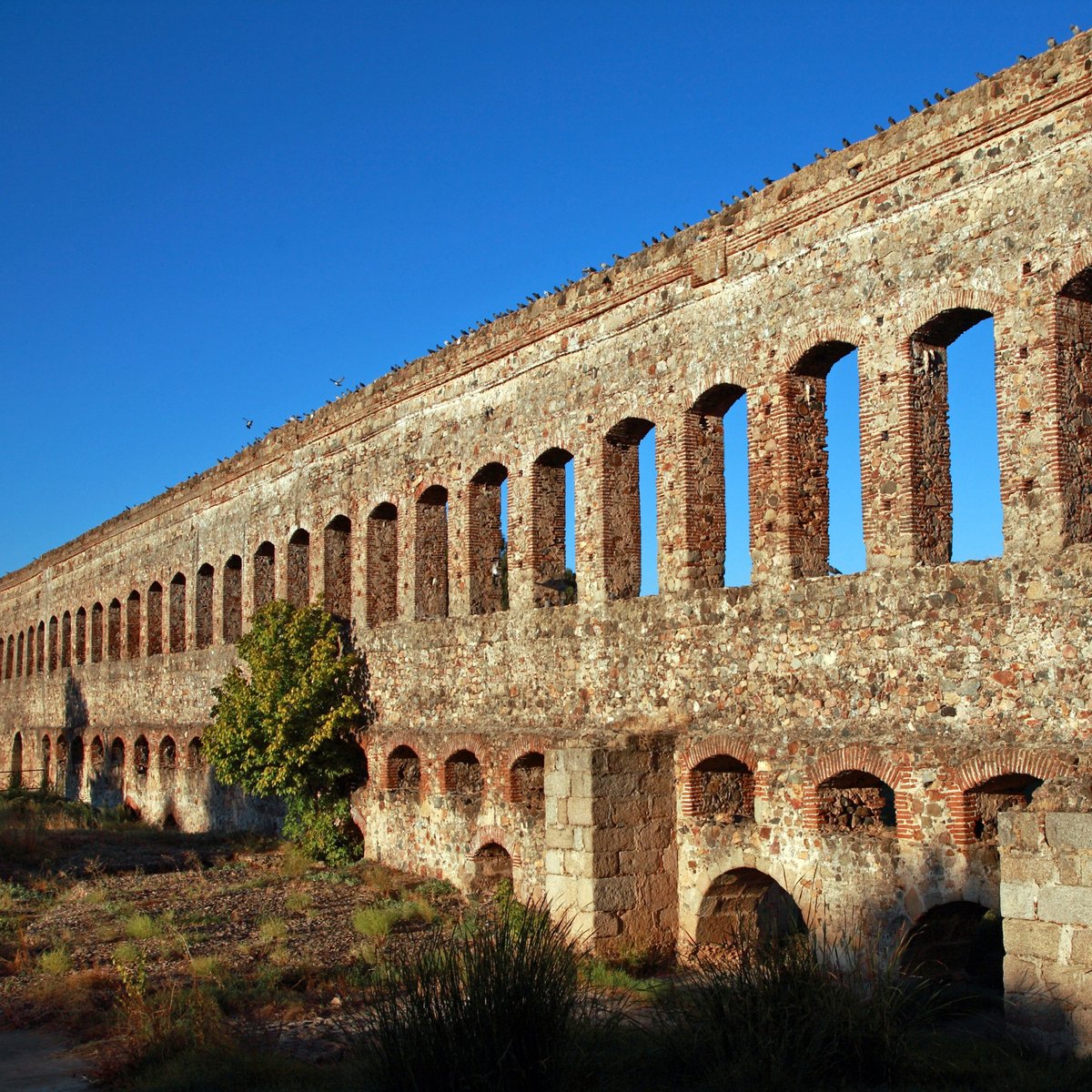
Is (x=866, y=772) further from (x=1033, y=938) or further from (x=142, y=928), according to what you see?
(x=142, y=928)

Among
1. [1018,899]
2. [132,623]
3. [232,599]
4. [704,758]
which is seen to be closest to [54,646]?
[132,623]

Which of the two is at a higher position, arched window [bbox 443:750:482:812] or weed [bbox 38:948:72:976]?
arched window [bbox 443:750:482:812]

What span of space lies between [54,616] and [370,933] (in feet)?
87.9

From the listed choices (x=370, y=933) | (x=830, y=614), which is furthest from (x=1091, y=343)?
(x=370, y=933)

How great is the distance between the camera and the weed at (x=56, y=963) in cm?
1219

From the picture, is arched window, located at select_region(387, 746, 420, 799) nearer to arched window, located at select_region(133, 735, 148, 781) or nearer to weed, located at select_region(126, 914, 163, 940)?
weed, located at select_region(126, 914, 163, 940)

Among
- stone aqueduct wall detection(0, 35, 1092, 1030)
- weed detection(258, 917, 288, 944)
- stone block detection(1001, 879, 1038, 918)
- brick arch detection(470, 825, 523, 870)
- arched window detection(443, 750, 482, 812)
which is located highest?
stone aqueduct wall detection(0, 35, 1092, 1030)

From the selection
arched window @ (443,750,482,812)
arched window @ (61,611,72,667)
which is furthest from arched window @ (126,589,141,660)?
arched window @ (443,750,482,812)

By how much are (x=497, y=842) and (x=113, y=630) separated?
19126 mm

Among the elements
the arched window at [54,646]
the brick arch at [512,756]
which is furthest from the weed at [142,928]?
the arched window at [54,646]

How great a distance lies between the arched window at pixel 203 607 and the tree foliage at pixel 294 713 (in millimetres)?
6323

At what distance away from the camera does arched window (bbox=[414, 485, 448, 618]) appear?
18.4 meters

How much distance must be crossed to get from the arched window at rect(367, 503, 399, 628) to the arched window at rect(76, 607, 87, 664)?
57.7 ft

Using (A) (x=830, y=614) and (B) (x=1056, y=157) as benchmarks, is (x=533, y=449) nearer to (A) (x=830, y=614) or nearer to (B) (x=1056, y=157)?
(A) (x=830, y=614)
